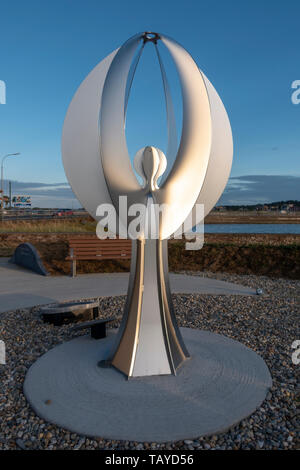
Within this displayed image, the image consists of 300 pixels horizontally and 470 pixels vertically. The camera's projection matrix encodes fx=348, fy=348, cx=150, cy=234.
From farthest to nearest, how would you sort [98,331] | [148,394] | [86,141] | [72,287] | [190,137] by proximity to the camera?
[72,287] < [98,331] < [86,141] < [190,137] < [148,394]

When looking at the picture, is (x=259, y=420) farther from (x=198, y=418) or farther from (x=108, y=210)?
(x=108, y=210)

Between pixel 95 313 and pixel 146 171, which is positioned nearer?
pixel 146 171

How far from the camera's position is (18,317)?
6.38 meters

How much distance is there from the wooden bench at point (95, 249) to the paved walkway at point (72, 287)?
0.56m

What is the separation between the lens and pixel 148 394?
375 cm

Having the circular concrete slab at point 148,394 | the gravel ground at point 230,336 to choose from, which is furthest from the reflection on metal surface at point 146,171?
the gravel ground at point 230,336

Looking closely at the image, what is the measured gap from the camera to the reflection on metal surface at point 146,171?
13.1ft

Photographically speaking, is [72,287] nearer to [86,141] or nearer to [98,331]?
[98,331]

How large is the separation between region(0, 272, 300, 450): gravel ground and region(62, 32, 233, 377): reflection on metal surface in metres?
1.17

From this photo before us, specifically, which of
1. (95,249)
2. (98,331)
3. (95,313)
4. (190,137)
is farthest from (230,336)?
(95,249)

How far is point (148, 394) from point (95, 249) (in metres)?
6.56

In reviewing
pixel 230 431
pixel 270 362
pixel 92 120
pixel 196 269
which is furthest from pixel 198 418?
pixel 196 269

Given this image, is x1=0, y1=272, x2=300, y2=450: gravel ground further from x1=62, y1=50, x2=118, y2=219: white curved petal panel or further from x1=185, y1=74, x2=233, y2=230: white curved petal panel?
x1=62, y1=50, x2=118, y2=219: white curved petal panel

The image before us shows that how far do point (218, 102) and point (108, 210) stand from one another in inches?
75.2
